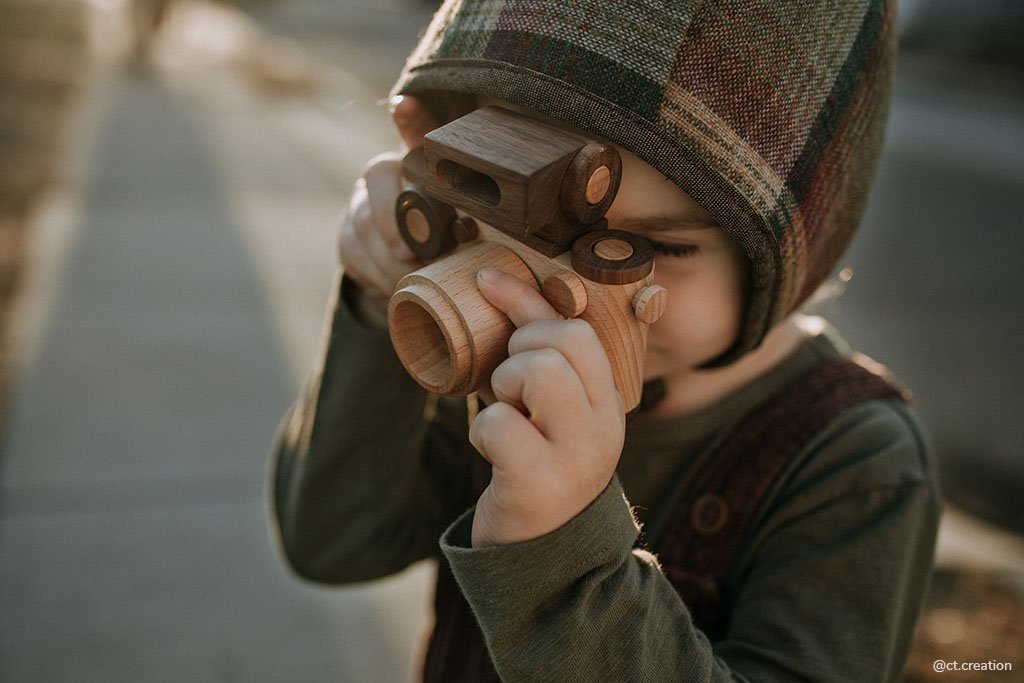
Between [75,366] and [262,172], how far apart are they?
2975mm

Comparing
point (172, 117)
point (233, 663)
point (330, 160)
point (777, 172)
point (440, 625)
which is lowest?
point (172, 117)

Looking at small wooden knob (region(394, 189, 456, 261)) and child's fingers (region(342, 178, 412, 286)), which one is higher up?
small wooden knob (region(394, 189, 456, 261))

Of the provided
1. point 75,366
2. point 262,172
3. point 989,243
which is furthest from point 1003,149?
point 75,366

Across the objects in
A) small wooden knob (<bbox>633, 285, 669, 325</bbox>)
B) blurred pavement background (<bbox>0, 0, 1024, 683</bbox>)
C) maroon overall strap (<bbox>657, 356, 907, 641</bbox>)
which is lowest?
blurred pavement background (<bbox>0, 0, 1024, 683</bbox>)

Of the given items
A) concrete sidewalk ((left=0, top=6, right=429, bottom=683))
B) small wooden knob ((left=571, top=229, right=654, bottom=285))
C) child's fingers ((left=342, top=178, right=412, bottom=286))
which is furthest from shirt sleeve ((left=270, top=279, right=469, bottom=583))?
concrete sidewalk ((left=0, top=6, right=429, bottom=683))

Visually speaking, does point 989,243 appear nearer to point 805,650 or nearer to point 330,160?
point 330,160

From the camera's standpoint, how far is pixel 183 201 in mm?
5223

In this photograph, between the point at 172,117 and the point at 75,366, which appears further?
the point at 172,117

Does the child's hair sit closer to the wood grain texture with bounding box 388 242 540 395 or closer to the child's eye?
the child's eye

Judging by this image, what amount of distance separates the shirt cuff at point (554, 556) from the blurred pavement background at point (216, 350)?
1.37 metres

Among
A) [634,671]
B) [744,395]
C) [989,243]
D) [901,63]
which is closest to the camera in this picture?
[634,671]

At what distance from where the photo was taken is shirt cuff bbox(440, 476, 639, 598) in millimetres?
889

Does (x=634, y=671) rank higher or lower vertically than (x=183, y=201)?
higher

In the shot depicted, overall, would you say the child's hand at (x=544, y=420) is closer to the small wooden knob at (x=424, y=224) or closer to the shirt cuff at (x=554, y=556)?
the shirt cuff at (x=554, y=556)
